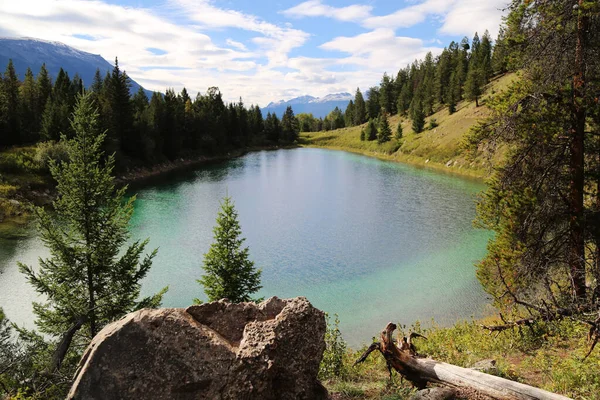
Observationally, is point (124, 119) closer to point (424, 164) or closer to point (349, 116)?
point (424, 164)

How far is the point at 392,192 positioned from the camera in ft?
170

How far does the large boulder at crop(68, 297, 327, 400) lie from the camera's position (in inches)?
196

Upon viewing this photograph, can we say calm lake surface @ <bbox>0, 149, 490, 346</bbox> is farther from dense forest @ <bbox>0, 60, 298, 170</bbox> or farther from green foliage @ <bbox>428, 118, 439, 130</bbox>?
green foliage @ <bbox>428, 118, 439, 130</bbox>

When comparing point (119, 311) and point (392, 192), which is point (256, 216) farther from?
point (119, 311)

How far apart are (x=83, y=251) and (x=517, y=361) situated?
43.9 feet

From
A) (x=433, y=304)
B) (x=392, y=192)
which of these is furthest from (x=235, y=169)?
(x=433, y=304)

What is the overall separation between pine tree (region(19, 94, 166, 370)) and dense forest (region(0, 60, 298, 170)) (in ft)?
80.5

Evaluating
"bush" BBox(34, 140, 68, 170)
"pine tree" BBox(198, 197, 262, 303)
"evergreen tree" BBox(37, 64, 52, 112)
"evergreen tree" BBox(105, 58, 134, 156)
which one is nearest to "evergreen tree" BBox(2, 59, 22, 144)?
"evergreen tree" BBox(37, 64, 52, 112)

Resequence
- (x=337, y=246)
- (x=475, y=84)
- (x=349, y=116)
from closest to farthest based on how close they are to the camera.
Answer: (x=337, y=246)
(x=475, y=84)
(x=349, y=116)

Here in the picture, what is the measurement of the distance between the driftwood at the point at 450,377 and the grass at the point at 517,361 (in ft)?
1.12

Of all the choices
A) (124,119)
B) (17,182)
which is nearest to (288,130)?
(124,119)

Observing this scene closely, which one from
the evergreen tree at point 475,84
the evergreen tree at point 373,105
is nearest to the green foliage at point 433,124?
the evergreen tree at point 475,84

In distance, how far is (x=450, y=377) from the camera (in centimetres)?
719

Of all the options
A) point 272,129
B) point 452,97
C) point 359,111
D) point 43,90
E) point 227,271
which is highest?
point 359,111
